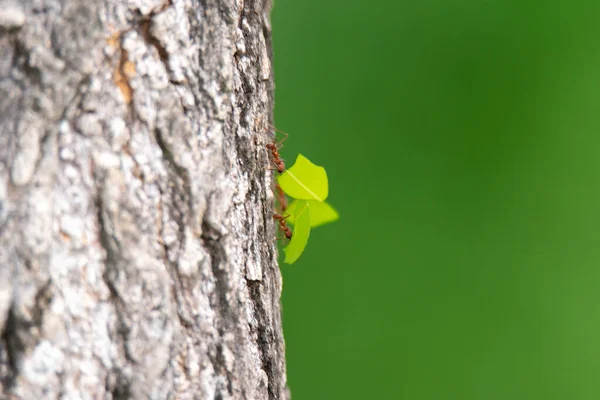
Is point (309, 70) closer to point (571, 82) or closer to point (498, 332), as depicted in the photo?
point (571, 82)

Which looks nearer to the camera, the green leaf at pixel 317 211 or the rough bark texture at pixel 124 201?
the rough bark texture at pixel 124 201

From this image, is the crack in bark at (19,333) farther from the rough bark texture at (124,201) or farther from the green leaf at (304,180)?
the green leaf at (304,180)

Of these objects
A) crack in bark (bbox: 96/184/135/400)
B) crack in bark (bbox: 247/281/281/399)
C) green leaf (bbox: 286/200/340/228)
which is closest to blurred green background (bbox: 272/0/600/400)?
green leaf (bbox: 286/200/340/228)

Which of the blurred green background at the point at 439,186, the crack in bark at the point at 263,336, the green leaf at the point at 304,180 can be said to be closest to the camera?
the crack in bark at the point at 263,336

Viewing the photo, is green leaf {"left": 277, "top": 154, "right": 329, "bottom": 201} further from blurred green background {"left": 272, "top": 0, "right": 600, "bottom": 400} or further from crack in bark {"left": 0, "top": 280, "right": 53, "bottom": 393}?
blurred green background {"left": 272, "top": 0, "right": 600, "bottom": 400}

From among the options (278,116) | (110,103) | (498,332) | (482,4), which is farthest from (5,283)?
(482,4)

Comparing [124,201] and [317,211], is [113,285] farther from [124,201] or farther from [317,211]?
[317,211]

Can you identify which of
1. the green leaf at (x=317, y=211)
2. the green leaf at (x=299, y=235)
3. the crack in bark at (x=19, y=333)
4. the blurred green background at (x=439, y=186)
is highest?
the blurred green background at (x=439, y=186)

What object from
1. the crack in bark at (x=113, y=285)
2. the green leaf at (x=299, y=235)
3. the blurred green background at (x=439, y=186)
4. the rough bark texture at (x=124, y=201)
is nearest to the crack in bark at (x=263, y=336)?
the rough bark texture at (x=124, y=201)
